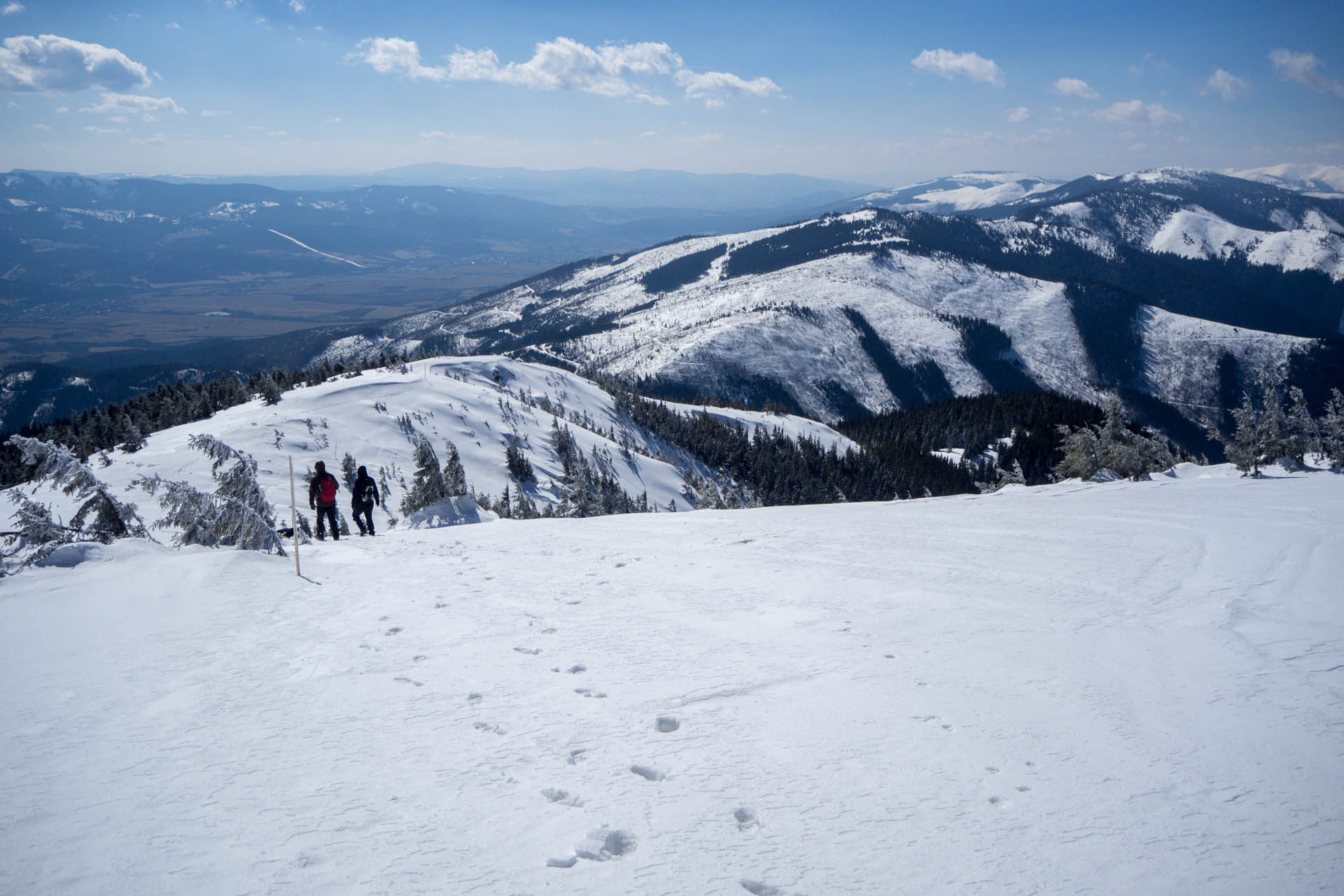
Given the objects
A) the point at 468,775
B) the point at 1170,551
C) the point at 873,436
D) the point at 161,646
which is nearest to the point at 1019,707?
the point at 468,775

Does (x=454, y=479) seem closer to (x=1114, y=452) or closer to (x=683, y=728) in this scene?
(x=683, y=728)

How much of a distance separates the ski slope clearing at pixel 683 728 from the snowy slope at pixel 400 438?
734 inches

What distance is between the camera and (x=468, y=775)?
17.5 ft

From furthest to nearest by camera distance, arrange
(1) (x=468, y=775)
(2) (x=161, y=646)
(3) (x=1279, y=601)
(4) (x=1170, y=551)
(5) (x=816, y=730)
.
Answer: (4) (x=1170, y=551) → (3) (x=1279, y=601) → (2) (x=161, y=646) → (5) (x=816, y=730) → (1) (x=468, y=775)

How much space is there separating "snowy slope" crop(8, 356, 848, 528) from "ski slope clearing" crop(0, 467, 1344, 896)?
1865cm

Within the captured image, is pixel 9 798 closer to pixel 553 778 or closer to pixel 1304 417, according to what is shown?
pixel 553 778

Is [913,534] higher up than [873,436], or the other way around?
[913,534]

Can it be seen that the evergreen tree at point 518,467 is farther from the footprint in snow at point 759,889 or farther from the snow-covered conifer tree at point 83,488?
the footprint in snow at point 759,889

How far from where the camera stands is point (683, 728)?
6109mm

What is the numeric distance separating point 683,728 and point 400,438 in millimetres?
49313

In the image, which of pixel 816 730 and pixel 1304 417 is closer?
pixel 816 730

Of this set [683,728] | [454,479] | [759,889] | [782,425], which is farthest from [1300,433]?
[782,425]

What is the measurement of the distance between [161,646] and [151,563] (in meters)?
3.79

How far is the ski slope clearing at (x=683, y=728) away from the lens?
14.4 ft
